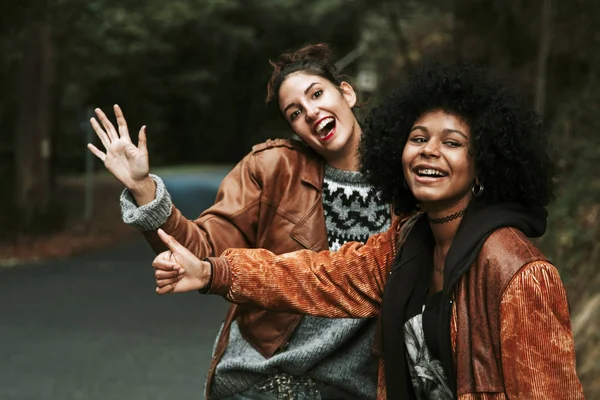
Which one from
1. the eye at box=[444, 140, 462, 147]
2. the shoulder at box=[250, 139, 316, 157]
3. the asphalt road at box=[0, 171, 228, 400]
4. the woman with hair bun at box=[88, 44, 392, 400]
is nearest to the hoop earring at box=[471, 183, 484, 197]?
the eye at box=[444, 140, 462, 147]

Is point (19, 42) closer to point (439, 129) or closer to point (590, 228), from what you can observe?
point (590, 228)

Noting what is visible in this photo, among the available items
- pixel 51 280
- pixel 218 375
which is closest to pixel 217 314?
pixel 51 280

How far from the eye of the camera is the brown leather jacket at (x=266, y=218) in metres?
3.47

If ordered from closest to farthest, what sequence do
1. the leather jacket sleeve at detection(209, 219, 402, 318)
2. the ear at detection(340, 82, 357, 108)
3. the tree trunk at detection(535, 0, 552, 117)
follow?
the leather jacket sleeve at detection(209, 219, 402, 318) < the ear at detection(340, 82, 357, 108) < the tree trunk at detection(535, 0, 552, 117)

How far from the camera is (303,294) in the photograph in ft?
10.2

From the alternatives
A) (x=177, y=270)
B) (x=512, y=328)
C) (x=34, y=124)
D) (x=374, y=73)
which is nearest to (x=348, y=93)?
(x=177, y=270)

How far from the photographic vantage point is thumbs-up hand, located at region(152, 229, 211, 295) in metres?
2.97

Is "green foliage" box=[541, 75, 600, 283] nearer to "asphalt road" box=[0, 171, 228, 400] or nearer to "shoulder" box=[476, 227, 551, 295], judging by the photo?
"asphalt road" box=[0, 171, 228, 400]

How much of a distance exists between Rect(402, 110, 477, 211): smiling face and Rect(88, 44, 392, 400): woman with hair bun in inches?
28.3

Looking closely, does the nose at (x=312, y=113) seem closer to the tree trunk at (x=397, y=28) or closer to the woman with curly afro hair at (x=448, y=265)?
the woman with curly afro hair at (x=448, y=265)

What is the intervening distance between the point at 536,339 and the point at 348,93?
163 cm

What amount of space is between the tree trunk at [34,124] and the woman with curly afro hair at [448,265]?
17762mm

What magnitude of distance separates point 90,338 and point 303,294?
6829 mm

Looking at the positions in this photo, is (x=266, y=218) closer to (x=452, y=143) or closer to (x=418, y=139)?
(x=418, y=139)
